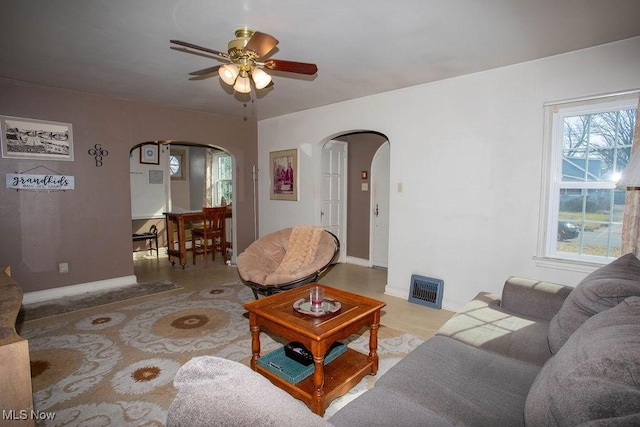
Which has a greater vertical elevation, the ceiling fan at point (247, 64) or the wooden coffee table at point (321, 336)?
the ceiling fan at point (247, 64)

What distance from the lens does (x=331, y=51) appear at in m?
2.88

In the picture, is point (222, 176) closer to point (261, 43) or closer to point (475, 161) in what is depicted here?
point (475, 161)

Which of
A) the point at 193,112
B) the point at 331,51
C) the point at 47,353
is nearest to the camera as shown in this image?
the point at 47,353

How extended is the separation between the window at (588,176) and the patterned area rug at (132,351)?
5.61ft

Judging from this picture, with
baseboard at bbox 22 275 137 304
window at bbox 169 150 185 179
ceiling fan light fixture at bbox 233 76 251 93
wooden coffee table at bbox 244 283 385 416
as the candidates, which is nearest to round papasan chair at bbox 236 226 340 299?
wooden coffee table at bbox 244 283 385 416

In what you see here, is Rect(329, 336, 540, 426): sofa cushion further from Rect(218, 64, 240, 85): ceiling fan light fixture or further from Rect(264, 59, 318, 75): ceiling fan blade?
Rect(218, 64, 240, 85): ceiling fan light fixture

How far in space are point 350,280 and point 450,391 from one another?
351 cm

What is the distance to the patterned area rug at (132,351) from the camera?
→ 6.68 feet

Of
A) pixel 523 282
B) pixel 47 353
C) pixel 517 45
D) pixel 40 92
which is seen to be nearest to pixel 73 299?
pixel 47 353

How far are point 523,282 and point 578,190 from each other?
1.19 m

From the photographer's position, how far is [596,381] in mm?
872

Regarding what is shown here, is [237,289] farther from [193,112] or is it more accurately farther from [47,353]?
[193,112]

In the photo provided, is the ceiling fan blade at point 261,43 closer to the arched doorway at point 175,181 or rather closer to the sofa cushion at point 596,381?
the sofa cushion at point 596,381

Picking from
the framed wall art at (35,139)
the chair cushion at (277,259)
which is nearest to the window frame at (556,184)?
the chair cushion at (277,259)
